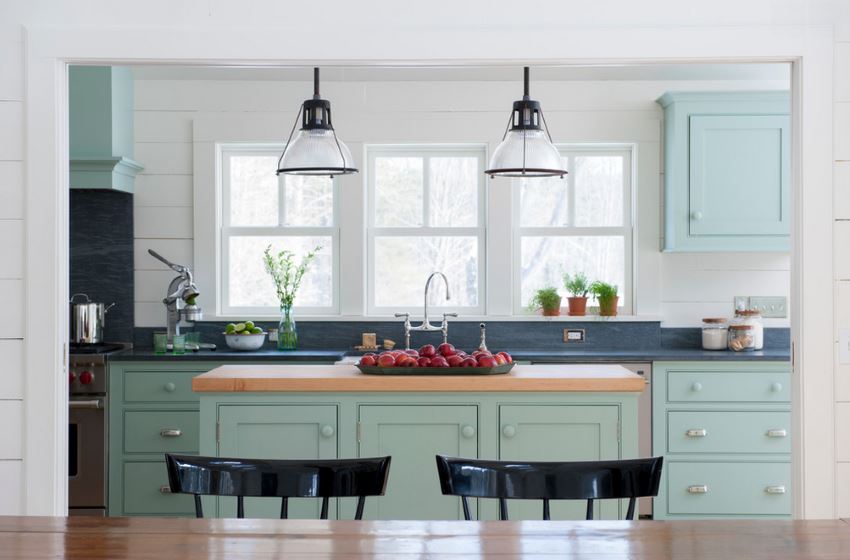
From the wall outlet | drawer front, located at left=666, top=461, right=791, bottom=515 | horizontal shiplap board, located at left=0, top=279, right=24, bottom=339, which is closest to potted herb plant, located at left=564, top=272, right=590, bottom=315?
the wall outlet

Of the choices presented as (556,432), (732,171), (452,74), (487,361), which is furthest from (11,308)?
(732,171)

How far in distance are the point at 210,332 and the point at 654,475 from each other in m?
3.97

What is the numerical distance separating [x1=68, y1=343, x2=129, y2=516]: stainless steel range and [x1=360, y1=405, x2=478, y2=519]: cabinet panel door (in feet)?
6.31

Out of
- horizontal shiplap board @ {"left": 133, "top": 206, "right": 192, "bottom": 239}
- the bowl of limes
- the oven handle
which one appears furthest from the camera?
horizontal shiplap board @ {"left": 133, "top": 206, "right": 192, "bottom": 239}

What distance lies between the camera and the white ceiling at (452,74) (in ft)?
18.0

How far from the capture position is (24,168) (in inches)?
120

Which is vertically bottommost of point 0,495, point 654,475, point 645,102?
point 0,495

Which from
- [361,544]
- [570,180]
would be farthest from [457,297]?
[361,544]

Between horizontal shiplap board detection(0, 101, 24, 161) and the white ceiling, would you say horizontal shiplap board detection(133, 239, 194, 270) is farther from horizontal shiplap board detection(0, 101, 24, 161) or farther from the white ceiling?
horizontal shiplap board detection(0, 101, 24, 161)

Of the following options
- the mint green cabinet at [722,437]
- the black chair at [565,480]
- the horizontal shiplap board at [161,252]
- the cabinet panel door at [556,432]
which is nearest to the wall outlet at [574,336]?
the mint green cabinet at [722,437]

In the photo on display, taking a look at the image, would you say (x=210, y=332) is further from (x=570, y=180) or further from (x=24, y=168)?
(x=24, y=168)

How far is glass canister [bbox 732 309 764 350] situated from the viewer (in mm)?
5414

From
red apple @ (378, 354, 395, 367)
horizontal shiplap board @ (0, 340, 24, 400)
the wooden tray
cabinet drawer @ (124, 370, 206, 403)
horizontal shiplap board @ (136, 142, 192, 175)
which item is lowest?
cabinet drawer @ (124, 370, 206, 403)

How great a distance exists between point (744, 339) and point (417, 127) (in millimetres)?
2207
